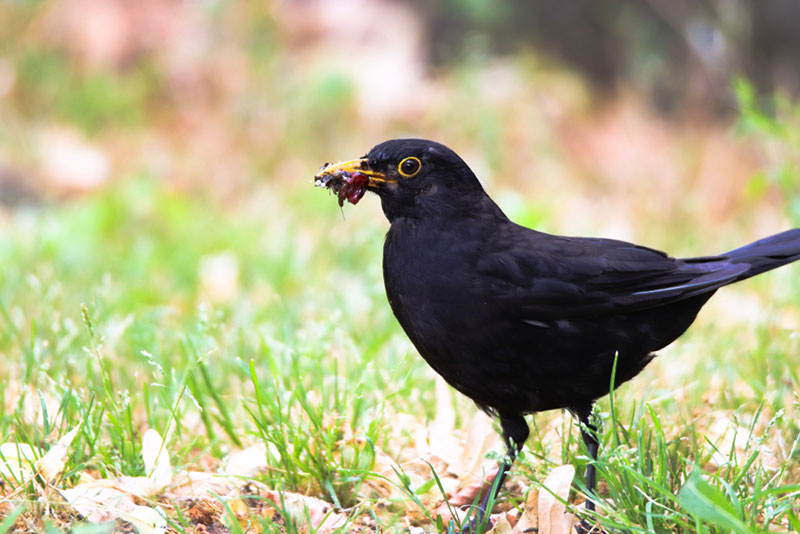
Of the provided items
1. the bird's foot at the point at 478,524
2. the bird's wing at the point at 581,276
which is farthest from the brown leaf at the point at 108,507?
the bird's wing at the point at 581,276

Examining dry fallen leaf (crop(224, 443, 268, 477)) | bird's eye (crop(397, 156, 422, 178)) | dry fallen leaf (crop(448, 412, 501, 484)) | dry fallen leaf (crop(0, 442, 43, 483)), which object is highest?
bird's eye (crop(397, 156, 422, 178))

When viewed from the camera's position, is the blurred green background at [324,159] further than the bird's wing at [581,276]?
Yes

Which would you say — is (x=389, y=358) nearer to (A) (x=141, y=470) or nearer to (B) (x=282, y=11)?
(A) (x=141, y=470)

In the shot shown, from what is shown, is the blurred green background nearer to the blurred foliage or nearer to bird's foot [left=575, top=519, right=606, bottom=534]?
the blurred foliage

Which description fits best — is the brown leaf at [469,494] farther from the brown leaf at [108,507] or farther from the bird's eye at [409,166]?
the bird's eye at [409,166]

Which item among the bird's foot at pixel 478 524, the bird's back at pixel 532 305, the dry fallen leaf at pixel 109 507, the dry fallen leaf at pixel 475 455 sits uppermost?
the bird's back at pixel 532 305

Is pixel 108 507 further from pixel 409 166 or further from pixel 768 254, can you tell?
pixel 768 254

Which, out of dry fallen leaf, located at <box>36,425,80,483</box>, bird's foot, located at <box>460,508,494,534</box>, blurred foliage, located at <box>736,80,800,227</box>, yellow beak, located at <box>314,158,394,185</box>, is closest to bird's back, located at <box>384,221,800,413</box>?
yellow beak, located at <box>314,158,394,185</box>

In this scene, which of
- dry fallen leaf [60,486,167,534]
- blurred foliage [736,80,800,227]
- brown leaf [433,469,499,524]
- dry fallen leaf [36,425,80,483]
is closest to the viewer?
dry fallen leaf [60,486,167,534]
